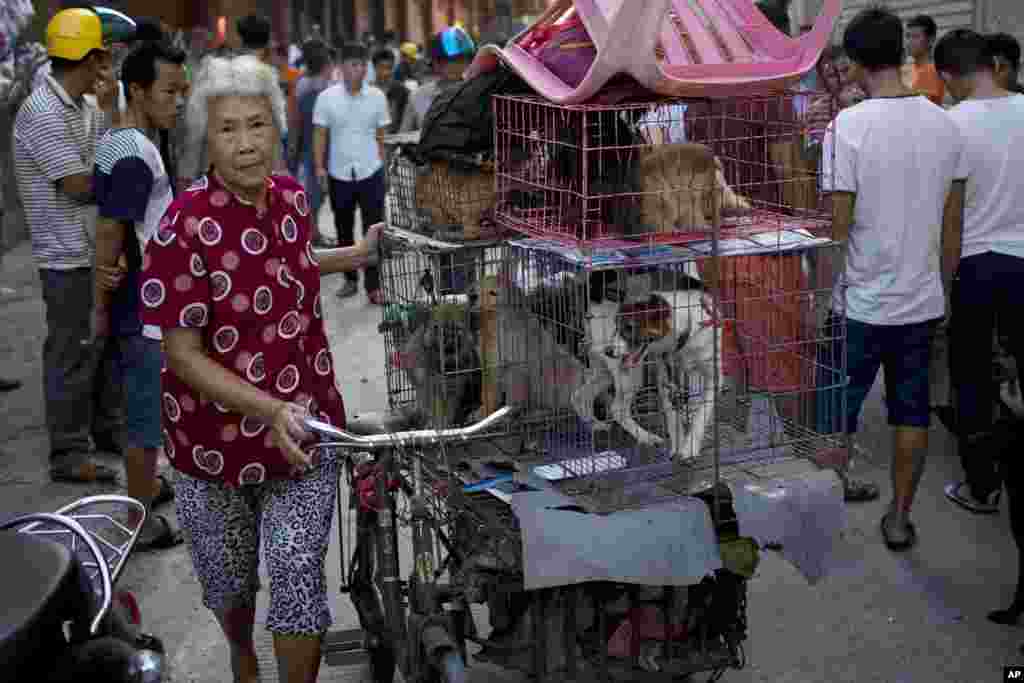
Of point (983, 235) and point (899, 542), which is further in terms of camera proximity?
point (983, 235)

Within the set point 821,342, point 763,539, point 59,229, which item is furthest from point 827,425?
point 59,229

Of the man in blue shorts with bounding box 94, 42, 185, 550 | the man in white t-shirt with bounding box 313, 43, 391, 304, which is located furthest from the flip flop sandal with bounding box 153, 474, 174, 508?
the man in white t-shirt with bounding box 313, 43, 391, 304

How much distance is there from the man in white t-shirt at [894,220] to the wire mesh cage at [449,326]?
1815mm

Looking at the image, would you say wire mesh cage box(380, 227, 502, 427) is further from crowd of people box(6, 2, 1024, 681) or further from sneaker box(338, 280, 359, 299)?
sneaker box(338, 280, 359, 299)

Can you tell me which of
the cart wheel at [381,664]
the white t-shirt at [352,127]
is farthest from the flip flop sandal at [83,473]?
the white t-shirt at [352,127]

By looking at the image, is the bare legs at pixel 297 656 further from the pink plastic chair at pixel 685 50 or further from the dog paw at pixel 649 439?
the pink plastic chair at pixel 685 50

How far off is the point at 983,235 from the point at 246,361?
3.58m

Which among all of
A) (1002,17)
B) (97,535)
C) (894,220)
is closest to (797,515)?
(97,535)

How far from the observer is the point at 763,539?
3.29 m

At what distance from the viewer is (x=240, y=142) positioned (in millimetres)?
3297

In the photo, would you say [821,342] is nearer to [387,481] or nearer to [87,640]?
[387,481]

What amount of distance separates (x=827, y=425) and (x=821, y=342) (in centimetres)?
24

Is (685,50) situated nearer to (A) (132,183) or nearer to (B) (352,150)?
(A) (132,183)

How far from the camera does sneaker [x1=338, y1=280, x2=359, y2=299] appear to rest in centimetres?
1127
